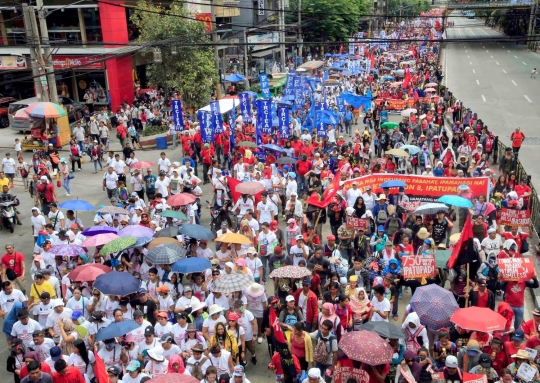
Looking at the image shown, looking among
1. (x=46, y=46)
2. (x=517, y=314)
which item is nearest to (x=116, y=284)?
(x=517, y=314)

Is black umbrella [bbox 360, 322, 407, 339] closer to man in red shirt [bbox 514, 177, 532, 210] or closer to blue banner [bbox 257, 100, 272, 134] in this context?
man in red shirt [bbox 514, 177, 532, 210]

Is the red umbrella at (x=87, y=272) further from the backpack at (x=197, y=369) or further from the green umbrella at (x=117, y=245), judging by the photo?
the backpack at (x=197, y=369)

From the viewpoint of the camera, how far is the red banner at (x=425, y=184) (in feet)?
44.6

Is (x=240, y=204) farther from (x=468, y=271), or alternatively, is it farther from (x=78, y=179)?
(x=78, y=179)

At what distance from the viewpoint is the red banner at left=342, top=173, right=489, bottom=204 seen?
44.6 feet

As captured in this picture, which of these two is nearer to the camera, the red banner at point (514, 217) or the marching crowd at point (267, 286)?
the marching crowd at point (267, 286)

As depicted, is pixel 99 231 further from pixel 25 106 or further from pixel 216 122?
pixel 25 106

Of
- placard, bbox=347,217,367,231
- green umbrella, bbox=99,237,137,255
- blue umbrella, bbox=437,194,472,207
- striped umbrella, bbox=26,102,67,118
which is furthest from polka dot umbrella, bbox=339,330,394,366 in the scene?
striped umbrella, bbox=26,102,67,118

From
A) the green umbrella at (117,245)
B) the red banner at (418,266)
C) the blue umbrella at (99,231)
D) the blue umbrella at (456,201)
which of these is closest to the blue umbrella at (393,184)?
the blue umbrella at (456,201)

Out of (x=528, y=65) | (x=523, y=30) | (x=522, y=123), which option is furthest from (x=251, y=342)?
(x=523, y=30)

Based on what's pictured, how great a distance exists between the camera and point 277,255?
1041 cm

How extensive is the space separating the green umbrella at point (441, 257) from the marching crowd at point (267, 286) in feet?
0.62

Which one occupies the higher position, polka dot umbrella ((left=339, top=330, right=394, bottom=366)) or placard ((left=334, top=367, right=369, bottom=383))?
polka dot umbrella ((left=339, top=330, right=394, bottom=366))

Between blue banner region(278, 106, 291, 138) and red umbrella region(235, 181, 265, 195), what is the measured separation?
6.14 metres
